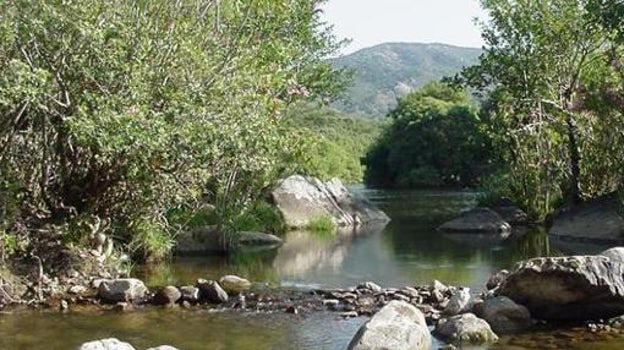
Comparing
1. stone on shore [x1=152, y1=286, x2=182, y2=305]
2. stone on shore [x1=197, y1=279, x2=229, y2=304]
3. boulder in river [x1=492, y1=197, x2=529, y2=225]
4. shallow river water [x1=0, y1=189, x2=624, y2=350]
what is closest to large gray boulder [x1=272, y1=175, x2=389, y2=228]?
shallow river water [x1=0, y1=189, x2=624, y2=350]

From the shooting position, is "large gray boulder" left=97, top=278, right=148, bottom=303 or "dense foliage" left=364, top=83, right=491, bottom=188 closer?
"large gray boulder" left=97, top=278, right=148, bottom=303

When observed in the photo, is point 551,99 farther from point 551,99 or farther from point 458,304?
point 458,304

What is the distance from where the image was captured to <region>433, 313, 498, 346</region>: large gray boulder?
13.6m

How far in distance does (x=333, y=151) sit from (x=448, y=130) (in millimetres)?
36754

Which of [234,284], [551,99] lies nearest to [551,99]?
[551,99]

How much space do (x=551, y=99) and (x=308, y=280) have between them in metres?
17.9

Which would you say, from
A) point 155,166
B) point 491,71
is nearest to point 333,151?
point 491,71

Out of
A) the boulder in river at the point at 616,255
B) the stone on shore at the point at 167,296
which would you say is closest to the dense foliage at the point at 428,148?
the boulder in river at the point at 616,255

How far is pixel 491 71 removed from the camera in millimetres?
38219

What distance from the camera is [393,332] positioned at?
12.5 meters

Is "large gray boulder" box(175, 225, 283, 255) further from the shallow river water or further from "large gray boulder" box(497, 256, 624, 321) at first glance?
"large gray boulder" box(497, 256, 624, 321)

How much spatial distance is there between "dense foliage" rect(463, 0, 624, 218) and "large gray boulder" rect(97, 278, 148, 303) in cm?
1952

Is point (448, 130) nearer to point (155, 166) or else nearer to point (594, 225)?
point (594, 225)

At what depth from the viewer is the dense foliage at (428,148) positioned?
265 ft
